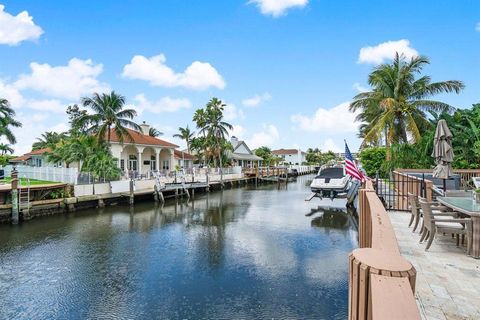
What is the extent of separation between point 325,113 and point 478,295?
145ft

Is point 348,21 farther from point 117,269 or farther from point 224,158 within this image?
point 224,158

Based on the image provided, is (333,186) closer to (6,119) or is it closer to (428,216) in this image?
(428,216)

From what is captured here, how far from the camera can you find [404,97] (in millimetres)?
22125

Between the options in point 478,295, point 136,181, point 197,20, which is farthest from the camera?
point 136,181

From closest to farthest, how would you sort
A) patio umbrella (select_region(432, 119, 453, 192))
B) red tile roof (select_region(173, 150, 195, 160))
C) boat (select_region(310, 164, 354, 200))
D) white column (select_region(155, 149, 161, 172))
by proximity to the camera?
patio umbrella (select_region(432, 119, 453, 192))
boat (select_region(310, 164, 354, 200))
white column (select_region(155, 149, 161, 172))
red tile roof (select_region(173, 150, 195, 160))

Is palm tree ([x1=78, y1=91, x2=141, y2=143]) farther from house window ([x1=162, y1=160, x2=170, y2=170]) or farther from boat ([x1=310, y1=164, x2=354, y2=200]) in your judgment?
boat ([x1=310, y1=164, x2=354, y2=200])

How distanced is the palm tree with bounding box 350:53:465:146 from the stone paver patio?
16707mm

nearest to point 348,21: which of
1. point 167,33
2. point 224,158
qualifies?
point 167,33

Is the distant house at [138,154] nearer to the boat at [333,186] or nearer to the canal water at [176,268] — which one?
the canal water at [176,268]

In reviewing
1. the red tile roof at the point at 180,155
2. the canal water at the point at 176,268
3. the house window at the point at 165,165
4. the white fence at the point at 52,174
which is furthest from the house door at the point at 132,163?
the canal water at the point at 176,268

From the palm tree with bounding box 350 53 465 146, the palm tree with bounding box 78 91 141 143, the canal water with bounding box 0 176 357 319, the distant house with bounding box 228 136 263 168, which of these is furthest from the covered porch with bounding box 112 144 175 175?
the palm tree with bounding box 350 53 465 146

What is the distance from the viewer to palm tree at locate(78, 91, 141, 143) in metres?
25.8

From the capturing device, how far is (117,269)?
9.41 metres

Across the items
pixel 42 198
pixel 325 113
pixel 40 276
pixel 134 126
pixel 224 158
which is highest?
pixel 325 113
